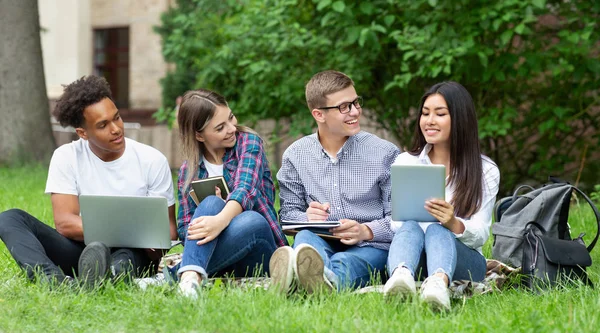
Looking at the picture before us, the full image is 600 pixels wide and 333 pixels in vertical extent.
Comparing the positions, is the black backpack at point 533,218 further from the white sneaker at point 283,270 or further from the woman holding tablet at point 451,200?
the white sneaker at point 283,270

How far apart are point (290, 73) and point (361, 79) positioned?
0.88m

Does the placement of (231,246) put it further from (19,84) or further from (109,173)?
(19,84)

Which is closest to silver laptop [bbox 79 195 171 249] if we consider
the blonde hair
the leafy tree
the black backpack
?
the blonde hair

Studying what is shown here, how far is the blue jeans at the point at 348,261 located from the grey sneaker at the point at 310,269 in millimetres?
133

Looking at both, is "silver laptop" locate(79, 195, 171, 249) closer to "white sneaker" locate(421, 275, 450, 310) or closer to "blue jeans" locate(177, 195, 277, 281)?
"blue jeans" locate(177, 195, 277, 281)

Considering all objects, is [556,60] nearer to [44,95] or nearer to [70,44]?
[44,95]

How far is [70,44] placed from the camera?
2520cm

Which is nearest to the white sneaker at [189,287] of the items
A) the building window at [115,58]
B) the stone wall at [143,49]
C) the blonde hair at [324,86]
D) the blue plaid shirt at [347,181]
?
the blue plaid shirt at [347,181]

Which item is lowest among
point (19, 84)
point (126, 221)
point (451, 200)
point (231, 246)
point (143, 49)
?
point (231, 246)

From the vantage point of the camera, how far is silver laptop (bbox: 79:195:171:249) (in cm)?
404

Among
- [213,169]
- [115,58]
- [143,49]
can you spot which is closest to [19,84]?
[213,169]

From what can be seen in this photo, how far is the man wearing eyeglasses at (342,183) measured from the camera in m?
4.22

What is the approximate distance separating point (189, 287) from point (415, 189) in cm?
113

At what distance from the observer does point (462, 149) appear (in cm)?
427
